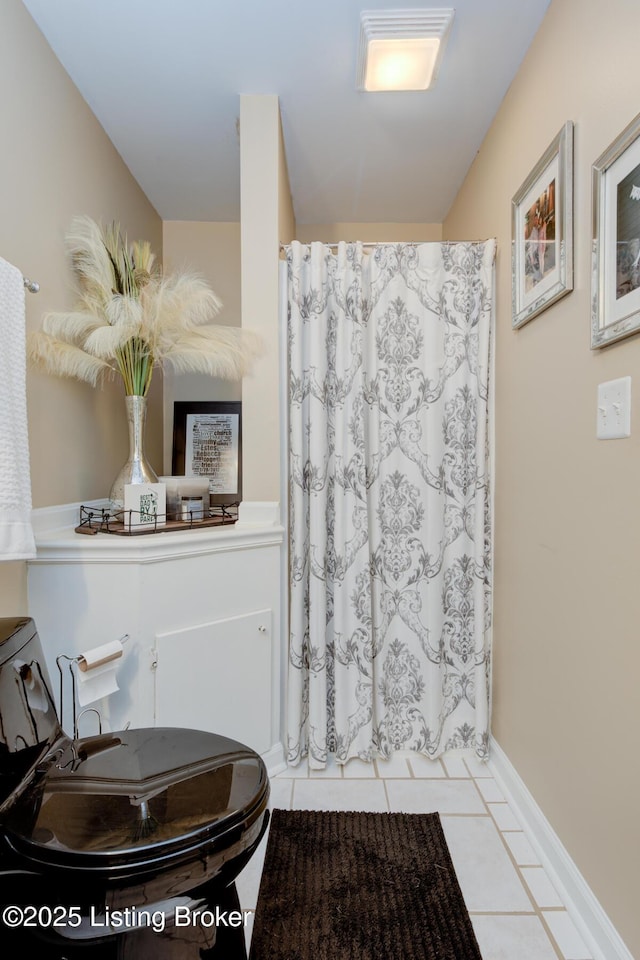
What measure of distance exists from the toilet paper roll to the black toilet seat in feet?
0.61

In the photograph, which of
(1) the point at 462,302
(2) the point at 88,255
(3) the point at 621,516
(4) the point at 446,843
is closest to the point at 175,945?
(4) the point at 446,843

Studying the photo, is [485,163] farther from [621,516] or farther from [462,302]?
[621,516]

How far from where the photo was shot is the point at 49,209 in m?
1.64

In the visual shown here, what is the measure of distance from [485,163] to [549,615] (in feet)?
5.74

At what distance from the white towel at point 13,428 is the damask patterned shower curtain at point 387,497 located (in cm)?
91

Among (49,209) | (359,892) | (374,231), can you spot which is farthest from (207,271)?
(359,892)

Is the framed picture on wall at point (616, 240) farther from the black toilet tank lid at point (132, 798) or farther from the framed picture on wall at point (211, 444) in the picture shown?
the framed picture on wall at point (211, 444)

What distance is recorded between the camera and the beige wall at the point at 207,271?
2.80 m

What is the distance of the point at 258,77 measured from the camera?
5.94 ft

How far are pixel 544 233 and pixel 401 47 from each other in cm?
75

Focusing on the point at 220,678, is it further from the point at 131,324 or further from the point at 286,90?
the point at 286,90

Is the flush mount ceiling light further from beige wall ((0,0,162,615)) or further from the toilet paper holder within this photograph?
the toilet paper holder

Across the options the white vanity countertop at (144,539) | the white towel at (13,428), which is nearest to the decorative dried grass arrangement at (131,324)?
the white towel at (13,428)

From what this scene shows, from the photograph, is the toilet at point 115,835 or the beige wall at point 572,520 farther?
the beige wall at point 572,520
